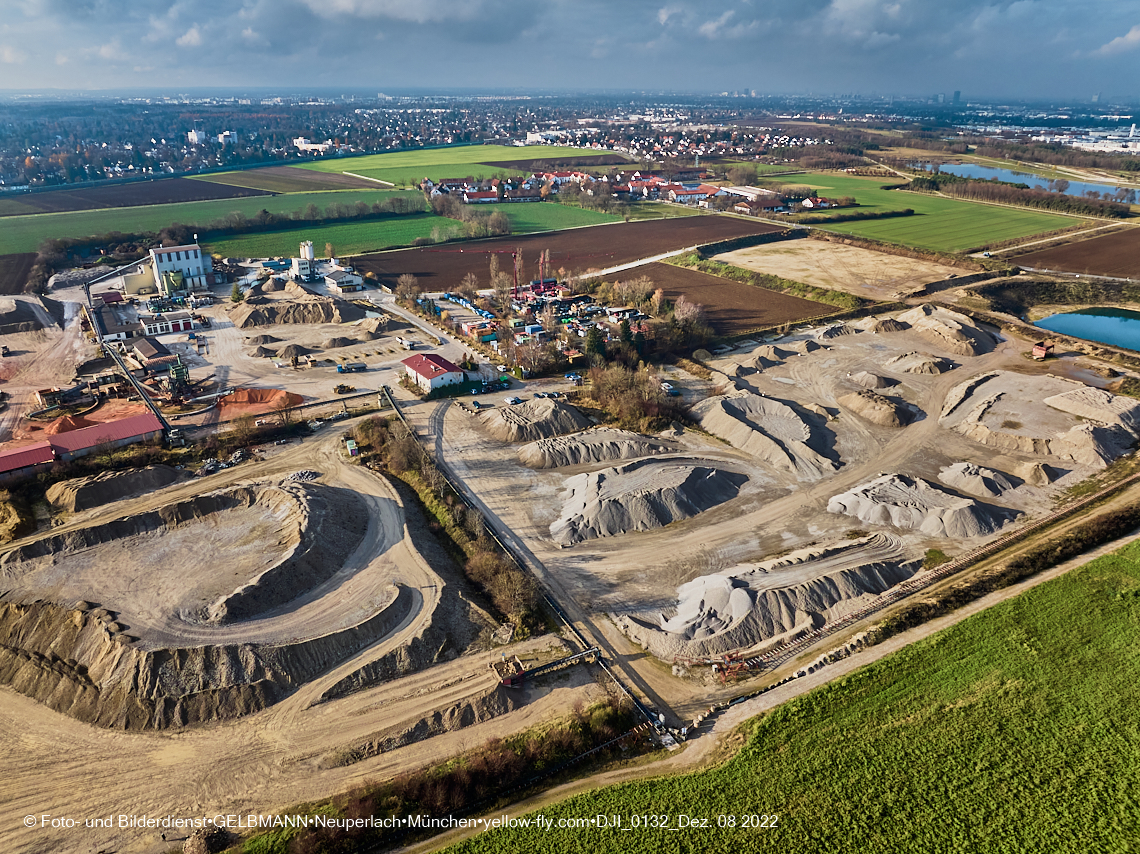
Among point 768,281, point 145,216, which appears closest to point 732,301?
point 768,281

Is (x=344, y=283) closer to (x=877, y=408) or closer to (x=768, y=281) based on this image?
(x=768, y=281)

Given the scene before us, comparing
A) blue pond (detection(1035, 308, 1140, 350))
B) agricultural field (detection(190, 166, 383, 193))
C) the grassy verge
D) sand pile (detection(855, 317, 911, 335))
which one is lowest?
blue pond (detection(1035, 308, 1140, 350))

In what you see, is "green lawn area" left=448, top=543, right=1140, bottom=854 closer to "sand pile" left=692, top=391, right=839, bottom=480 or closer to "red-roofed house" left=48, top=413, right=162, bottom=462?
"sand pile" left=692, top=391, right=839, bottom=480

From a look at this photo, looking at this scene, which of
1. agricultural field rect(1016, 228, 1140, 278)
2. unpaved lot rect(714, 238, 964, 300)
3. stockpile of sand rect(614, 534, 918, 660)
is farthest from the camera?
agricultural field rect(1016, 228, 1140, 278)

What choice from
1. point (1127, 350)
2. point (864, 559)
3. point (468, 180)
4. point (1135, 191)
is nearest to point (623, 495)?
point (864, 559)

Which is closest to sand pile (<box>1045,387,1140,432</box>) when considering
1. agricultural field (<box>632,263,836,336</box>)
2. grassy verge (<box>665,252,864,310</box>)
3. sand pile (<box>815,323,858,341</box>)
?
sand pile (<box>815,323,858,341</box>)

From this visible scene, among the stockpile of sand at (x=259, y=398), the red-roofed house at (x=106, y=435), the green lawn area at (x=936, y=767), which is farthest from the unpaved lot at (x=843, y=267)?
the red-roofed house at (x=106, y=435)

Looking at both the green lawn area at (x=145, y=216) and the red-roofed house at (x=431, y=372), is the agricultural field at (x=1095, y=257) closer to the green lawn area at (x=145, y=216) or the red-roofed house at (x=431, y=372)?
the red-roofed house at (x=431, y=372)
